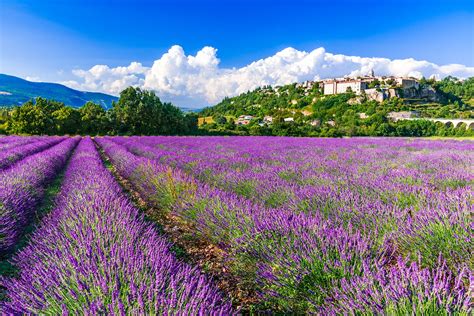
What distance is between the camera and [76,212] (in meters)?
2.87

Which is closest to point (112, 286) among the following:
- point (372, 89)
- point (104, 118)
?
point (104, 118)

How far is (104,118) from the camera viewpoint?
38.7 m

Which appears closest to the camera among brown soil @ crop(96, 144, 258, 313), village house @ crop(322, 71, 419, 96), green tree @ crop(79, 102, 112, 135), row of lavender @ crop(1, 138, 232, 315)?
row of lavender @ crop(1, 138, 232, 315)

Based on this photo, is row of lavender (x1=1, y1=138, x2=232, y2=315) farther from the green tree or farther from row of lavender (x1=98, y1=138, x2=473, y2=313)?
the green tree

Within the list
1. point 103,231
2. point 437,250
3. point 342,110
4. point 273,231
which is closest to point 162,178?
point 103,231

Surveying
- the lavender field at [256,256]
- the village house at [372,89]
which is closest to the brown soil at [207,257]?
the lavender field at [256,256]

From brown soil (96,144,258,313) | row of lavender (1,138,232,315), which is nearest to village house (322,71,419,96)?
brown soil (96,144,258,313)

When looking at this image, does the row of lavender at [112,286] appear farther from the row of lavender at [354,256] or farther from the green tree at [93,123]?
the green tree at [93,123]

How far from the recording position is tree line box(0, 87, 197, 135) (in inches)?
1419

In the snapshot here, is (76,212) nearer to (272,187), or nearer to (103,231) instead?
(103,231)

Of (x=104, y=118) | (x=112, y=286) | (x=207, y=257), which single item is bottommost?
(x=207, y=257)

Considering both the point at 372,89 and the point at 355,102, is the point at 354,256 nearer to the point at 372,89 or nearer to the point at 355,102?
the point at 355,102

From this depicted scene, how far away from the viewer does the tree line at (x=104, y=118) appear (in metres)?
36.0

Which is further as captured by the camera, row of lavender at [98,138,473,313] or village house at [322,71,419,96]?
village house at [322,71,419,96]
